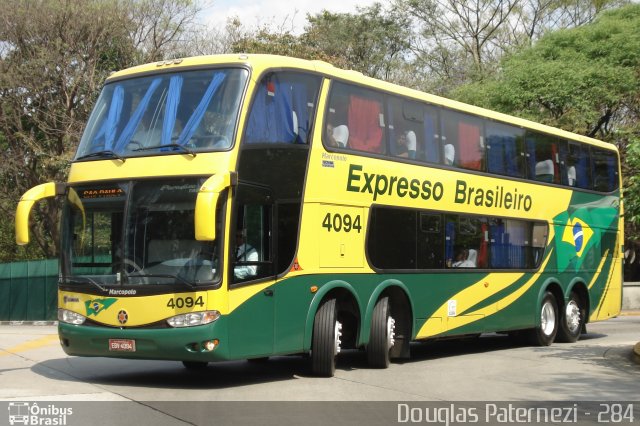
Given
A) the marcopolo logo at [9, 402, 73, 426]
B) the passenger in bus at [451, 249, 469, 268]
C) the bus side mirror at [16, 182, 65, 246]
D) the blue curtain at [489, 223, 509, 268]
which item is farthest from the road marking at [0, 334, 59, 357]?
the blue curtain at [489, 223, 509, 268]

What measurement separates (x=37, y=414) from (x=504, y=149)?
11.1 meters

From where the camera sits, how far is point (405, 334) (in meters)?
15.0

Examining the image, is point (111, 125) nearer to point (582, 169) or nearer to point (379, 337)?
point (379, 337)

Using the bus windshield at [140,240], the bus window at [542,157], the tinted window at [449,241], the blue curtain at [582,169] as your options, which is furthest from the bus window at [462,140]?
the bus windshield at [140,240]

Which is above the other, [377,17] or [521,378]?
[377,17]

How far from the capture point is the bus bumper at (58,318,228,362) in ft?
37.7

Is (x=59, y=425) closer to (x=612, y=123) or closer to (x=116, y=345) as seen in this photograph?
(x=116, y=345)

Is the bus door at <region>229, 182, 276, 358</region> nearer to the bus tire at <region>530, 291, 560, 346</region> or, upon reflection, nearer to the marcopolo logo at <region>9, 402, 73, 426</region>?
the marcopolo logo at <region>9, 402, 73, 426</region>

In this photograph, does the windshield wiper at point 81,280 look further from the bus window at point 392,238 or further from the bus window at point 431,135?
the bus window at point 431,135

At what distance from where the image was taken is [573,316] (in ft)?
66.8

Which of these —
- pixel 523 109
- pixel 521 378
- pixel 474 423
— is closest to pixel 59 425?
pixel 474 423

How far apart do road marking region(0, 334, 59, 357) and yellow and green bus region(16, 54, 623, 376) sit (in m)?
4.99

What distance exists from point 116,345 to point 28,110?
26098 mm

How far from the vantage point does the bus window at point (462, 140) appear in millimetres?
16406
